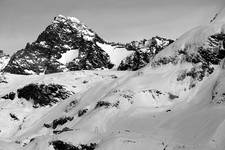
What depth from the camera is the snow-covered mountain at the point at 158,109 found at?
9406 centimetres

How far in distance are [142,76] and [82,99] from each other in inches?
1012

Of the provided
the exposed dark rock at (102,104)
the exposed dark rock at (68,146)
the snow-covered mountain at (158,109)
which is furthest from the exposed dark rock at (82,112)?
the exposed dark rock at (68,146)

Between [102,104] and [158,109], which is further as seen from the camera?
[102,104]

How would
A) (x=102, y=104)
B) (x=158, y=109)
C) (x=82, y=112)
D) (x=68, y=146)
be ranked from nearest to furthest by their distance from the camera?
1. (x=68, y=146)
2. (x=158, y=109)
3. (x=102, y=104)
4. (x=82, y=112)

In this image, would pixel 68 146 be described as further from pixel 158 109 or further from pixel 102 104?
pixel 102 104

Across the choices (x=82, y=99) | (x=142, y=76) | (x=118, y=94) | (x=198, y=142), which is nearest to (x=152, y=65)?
(x=142, y=76)

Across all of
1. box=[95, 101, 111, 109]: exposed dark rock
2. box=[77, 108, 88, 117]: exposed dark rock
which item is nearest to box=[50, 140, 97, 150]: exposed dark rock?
box=[95, 101, 111, 109]: exposed dark rock

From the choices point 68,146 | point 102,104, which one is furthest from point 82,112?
point 68,146

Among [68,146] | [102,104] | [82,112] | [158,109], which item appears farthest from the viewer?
[82,112]

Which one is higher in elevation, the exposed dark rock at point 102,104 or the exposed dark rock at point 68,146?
the exposed dark rock at point 102,104

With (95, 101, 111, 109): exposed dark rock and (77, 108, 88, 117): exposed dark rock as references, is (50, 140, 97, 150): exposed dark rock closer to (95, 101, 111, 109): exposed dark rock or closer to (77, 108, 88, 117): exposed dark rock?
(95, 101, 111, 109): exposed dark rock

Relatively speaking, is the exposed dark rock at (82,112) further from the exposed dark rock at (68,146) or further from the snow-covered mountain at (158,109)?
the exposed dark rock at (68,146)

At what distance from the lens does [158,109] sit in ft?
433

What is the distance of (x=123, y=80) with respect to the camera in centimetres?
16375
